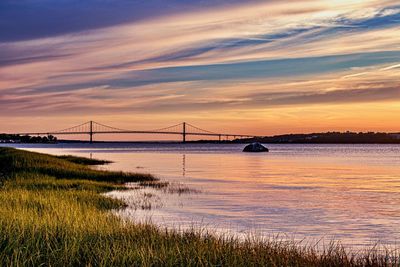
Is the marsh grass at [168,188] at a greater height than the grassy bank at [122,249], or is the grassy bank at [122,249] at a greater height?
the grassy bank at [122,249]

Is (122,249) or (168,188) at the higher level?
(122,249)

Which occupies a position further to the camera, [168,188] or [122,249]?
[168,188]

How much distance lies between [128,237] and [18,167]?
2953 centimetres

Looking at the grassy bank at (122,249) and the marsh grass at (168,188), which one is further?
the marsh grass at (168,188)

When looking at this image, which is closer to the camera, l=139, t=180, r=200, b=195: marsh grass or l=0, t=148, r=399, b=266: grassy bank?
l=0, t=148, r=399, b=266: grassy bank

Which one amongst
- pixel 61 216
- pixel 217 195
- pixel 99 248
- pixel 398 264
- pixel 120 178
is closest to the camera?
pixel 99 248

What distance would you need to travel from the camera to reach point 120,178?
141 ft

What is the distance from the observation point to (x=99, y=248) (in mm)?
12117

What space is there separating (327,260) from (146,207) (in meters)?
15.8

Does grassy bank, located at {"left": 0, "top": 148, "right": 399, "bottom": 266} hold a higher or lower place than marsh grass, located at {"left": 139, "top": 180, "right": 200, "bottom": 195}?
higher

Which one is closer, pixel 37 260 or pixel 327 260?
pixel 37 260

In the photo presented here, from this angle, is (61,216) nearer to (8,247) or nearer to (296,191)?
(8,247)

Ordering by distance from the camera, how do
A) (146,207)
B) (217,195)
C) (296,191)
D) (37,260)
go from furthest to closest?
(296,191)
(217,195)
(146,207)
(37,260)

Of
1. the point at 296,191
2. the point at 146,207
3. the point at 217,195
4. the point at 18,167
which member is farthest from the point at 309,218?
the point at 18,167
